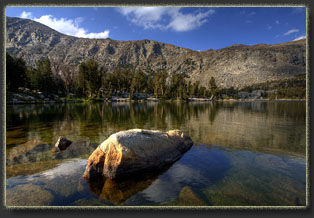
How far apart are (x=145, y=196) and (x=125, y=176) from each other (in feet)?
6.75

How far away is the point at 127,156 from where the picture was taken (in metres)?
8.87

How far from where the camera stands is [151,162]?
9633 mm

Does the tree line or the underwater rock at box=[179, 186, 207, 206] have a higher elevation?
the tree line

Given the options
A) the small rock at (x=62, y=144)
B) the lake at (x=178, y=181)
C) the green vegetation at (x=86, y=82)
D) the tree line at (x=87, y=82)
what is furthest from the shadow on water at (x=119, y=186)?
the tree line at (x=87, y=82)

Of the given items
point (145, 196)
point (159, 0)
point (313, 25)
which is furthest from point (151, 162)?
point (313, 25)

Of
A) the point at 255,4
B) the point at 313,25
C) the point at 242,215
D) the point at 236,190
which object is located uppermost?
the point at 255,4

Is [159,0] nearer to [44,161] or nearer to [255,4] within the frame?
[255,4]

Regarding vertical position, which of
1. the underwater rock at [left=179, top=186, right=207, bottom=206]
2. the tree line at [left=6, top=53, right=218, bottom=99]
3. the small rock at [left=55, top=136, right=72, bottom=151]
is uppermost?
the tree line at [left=6, top=53, right=218, bottom=99]

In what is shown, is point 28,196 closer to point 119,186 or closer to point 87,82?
point 119,186

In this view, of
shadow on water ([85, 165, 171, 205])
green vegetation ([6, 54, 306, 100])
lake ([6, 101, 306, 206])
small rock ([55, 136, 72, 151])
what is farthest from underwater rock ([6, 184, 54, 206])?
green vegetation ([6, 54, 306, 100])

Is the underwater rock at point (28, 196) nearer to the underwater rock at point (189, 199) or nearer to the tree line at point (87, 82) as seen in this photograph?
the underwater rock at point (189, 199)

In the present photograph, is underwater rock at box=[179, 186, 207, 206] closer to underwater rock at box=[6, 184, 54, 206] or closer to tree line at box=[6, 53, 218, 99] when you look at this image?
underwater rock at box=[6, 184, 54, 206]

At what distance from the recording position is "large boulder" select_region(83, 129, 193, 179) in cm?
876

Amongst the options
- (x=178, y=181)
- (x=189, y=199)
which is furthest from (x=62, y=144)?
(x=189, y=199)
